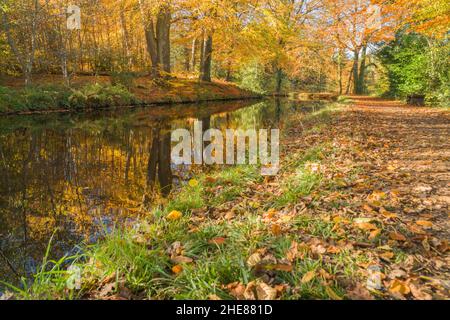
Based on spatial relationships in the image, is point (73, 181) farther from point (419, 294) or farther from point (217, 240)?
point (419, 294)

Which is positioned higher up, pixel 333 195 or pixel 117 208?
pixel 333 195

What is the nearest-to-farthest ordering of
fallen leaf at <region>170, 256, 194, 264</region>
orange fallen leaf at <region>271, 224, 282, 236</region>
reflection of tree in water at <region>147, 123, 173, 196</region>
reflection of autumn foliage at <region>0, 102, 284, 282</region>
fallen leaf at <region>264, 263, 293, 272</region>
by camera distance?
fallen leaf at <region>264, 263, 293, 272</region>
fallen leaf at <region>170, 256, 194, 264</region>
orange fallen leaf at <region>271, 224, 282, 236</region>
reflection of autumn foliage at <region>0, 102, 284, 282</region>
reflection of tree in water at <region>147, 123, 173, 196</region>

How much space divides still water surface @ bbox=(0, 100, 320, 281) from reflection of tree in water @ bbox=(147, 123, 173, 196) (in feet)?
0.05

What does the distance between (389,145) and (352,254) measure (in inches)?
162

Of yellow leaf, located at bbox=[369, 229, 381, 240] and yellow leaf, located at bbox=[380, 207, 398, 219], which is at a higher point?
yellow leaf, located at bbox=[380, 207, 398, 219]

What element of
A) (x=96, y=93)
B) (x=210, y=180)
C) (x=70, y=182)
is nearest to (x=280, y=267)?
(x=210, y=180)

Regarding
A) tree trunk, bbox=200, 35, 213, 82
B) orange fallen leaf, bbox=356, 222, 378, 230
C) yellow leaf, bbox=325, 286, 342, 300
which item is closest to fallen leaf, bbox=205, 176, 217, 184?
orange fallen leaf, bbox=356, 222, 378, 230

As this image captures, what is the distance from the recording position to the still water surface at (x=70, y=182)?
288 cm

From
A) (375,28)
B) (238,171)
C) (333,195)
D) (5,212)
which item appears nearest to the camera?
(333,195)

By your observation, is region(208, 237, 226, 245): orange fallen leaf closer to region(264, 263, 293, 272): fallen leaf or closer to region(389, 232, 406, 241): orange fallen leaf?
region(264, 263, 293, 272): fallen leaf

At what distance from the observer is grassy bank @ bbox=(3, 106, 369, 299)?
70.4 inches
